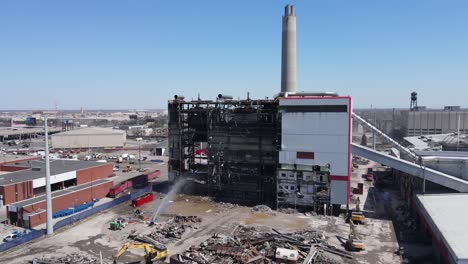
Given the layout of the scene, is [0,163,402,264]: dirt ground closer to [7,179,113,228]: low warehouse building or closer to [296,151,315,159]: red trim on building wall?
[7,179,113,228]: low warehouse building

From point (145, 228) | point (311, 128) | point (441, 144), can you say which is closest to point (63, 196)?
point (145, 228)

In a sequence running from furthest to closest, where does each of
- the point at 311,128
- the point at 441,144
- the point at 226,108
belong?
the point at 441,144 → the point at 226,108 → the point at 311,128

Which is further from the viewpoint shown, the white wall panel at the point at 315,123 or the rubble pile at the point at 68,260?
the white wall panel at the point at 315,123

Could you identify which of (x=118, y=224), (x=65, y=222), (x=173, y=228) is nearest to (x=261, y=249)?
(x=173, y=228)

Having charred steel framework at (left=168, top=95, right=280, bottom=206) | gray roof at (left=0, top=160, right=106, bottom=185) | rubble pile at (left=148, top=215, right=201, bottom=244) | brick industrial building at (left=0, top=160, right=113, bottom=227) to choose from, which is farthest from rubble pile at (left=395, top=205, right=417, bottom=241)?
gray roof at (left=0, top=160, right=106, bottom=185)

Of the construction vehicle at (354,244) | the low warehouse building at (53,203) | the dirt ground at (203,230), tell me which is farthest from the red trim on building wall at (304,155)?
the low warehouse building at (53,203)

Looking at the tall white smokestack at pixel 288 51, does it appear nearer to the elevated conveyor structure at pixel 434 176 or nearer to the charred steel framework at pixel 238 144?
the charred steel framework at pixel 238 144

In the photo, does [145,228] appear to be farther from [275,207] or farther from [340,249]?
[340,249]
